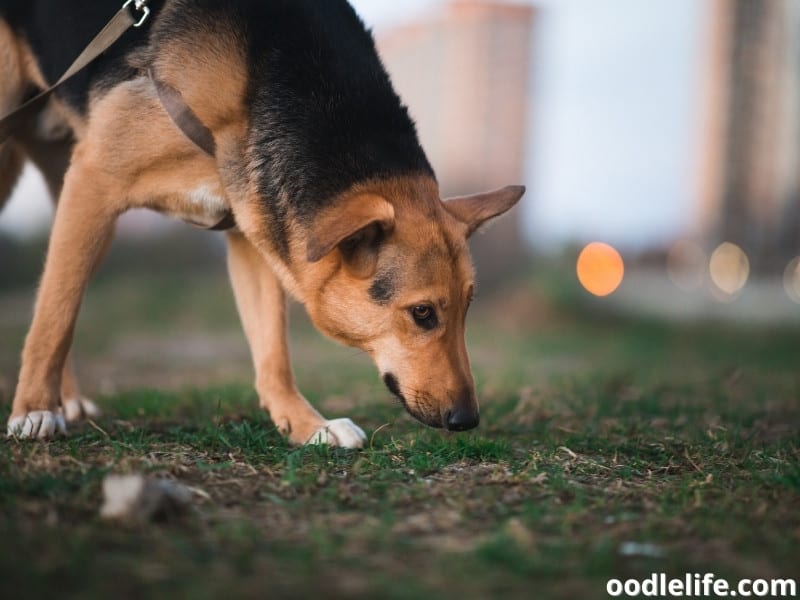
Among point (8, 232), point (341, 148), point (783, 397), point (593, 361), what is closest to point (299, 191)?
point (341, 148)

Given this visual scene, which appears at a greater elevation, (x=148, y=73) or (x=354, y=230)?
(x=148, y=73)

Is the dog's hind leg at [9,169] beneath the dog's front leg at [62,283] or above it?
above

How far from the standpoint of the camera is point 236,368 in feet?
30.4

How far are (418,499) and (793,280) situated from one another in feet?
44.7

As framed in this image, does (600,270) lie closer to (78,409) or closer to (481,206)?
(481,206)

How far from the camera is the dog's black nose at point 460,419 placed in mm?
3678

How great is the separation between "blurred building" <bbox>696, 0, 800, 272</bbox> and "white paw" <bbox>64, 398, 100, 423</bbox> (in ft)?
49.4

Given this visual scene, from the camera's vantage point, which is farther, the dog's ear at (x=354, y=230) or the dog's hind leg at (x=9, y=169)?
the dog's hind leg at (x=9, y=169)

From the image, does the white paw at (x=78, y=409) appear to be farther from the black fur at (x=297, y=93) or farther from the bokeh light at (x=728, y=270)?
the bokeh light at (x=728, y=270)

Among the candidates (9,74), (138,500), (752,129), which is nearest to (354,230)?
(138,500)

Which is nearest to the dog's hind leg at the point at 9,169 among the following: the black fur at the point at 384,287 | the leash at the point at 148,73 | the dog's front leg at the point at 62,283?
the leash at the point at 148,73

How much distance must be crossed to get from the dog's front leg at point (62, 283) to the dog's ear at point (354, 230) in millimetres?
1116

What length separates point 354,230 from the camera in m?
3.49

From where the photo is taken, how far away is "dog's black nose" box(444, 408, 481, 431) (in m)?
3.68
